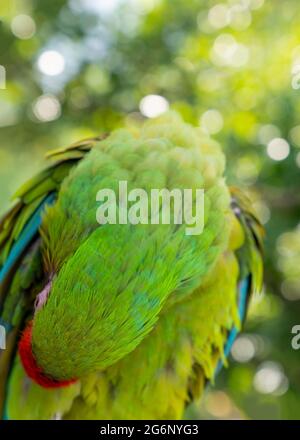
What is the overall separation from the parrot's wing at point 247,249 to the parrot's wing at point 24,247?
0.32m

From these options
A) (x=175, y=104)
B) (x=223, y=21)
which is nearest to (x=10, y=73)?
(x=175, y=104)

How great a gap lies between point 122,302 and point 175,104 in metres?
0.99

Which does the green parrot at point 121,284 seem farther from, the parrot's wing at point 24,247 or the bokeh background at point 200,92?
the bokeh background at point 200,92

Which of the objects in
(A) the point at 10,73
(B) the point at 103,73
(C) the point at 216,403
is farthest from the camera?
(C) the point at 216,403

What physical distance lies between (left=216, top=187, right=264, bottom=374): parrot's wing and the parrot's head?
0.18 meters

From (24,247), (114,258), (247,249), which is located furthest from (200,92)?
(114,258)

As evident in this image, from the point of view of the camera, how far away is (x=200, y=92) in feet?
6.13

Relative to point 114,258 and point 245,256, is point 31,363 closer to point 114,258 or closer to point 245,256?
point 114,258

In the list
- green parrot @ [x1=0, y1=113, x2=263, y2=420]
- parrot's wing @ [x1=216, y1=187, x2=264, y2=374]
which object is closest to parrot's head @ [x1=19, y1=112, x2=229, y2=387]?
green parrot @ [x1=0, y1=113, x2=263, y2=420]

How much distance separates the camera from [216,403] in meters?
2.34

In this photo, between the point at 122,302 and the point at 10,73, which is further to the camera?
the point at 10,73

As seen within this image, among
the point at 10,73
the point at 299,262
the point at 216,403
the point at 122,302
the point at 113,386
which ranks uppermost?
the point at 10,73

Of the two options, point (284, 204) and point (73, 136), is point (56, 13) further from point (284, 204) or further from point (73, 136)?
point (284, 204)

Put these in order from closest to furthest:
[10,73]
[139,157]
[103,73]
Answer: [139,157]
[10,73]
[103,73]
